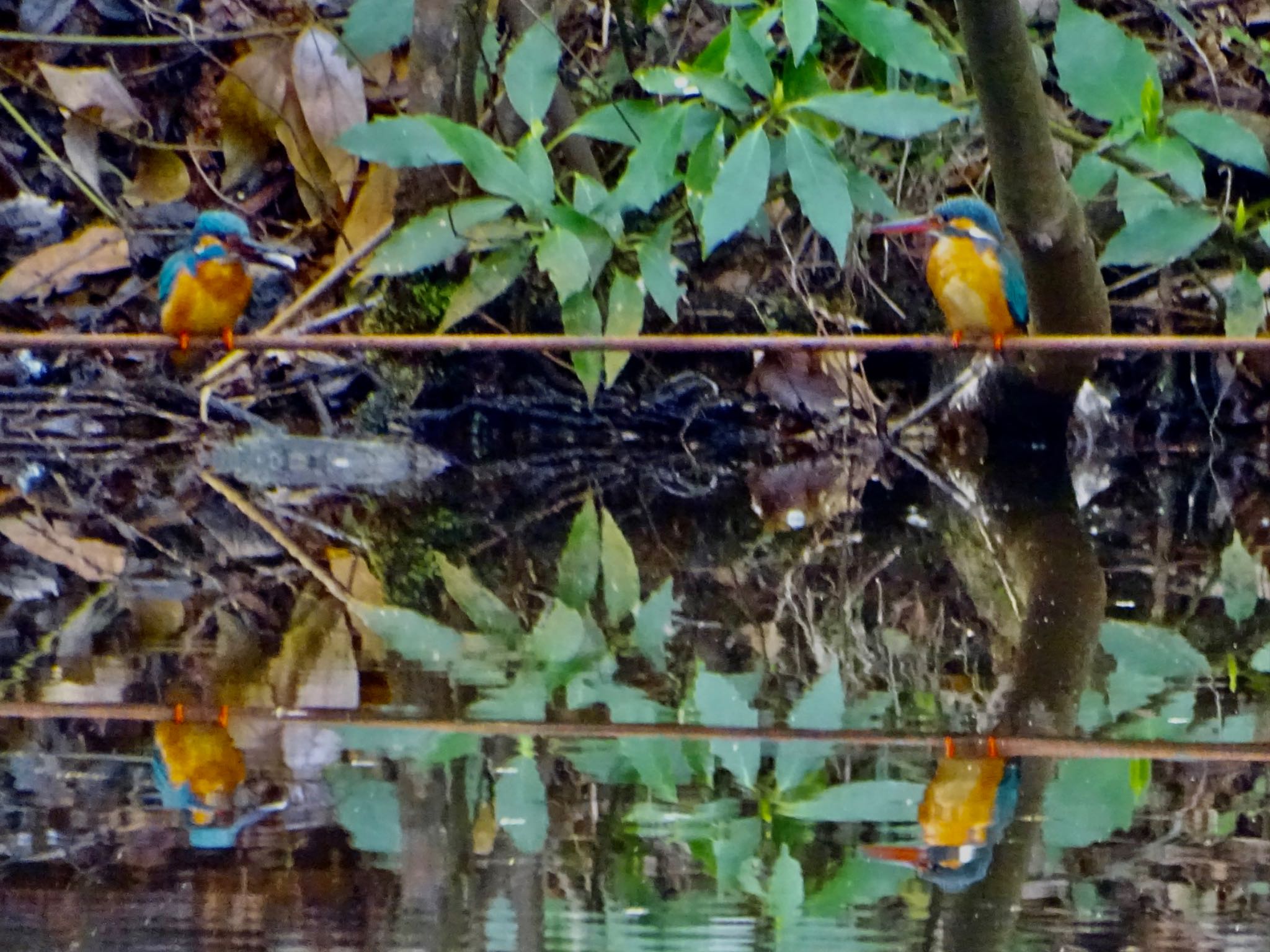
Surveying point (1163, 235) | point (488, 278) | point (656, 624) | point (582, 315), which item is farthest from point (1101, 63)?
point (656, 624)

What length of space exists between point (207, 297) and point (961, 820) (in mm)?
3088

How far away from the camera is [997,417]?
496 cm

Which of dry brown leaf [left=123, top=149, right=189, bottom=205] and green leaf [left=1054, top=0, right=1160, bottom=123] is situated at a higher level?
dry brown leaf [left=123, top=149, right=189, bottom=205]

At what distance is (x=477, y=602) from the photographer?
2969 millimetres

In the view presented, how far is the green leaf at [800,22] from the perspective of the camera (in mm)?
3352

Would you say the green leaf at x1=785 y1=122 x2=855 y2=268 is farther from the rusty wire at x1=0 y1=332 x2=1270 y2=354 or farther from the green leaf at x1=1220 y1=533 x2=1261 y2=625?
the green leaf at x1=1220 y1=533 x2=1261 y2=625

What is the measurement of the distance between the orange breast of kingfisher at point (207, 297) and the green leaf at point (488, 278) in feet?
1.96

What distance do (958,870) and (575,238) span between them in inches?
106

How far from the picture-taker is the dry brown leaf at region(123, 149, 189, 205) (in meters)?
5.98

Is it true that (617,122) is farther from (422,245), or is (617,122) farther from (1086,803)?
(1086,803)

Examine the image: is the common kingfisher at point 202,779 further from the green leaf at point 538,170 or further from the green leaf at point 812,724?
the green leaf at point 538,170

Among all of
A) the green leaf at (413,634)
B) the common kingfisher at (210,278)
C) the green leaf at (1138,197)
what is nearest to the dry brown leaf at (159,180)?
the common kingfisher at (210,278)

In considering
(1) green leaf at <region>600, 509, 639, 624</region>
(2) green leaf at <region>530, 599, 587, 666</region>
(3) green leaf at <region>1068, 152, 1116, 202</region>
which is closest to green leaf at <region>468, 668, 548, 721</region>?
(2) green leaf at <region>530, 599, 587, 666</region>

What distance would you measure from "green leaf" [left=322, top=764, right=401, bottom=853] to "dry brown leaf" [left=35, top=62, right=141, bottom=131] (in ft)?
15.4
